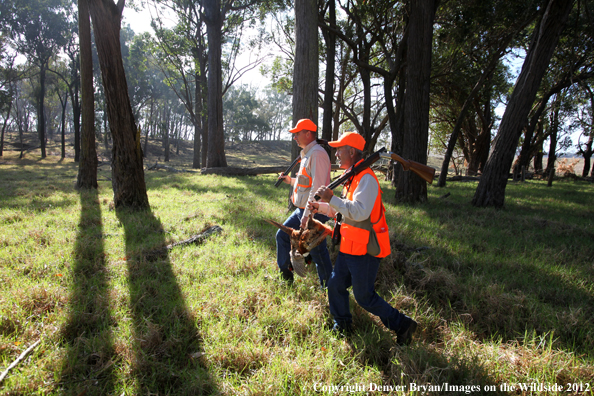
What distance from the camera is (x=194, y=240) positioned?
5.32m

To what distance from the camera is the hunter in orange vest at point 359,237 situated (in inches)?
95.3

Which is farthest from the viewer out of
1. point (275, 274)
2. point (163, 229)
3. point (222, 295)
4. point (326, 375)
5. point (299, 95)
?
point (299, 95)

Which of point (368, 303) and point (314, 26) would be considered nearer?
point (368, 303)

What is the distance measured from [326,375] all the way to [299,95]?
598cm

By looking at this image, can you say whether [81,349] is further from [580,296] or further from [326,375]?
[580,296]

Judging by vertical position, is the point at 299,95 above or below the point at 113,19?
below

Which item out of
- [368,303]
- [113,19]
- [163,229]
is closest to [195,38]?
[113,19]

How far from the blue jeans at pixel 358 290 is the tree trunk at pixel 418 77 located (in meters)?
7.29

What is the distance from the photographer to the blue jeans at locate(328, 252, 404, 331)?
8.41 ft

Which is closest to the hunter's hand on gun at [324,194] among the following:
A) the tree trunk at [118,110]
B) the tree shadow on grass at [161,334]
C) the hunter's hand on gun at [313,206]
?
the hunter's hand on gun at [313,206]

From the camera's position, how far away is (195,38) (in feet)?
70.2

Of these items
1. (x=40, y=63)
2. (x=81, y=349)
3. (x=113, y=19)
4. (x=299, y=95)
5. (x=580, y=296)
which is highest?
(x=40, y=63)

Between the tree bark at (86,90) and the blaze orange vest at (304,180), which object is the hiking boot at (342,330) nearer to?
the blaze orange vest at (304,180)

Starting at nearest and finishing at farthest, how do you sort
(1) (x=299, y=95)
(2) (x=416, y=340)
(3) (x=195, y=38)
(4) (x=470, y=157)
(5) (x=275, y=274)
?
(2) (x=416, y=340) → (5) (x=275, y=274) → (1) (x=299, y=95) → (3) (x=195, y=38) → (4) (x=470, y=157)
